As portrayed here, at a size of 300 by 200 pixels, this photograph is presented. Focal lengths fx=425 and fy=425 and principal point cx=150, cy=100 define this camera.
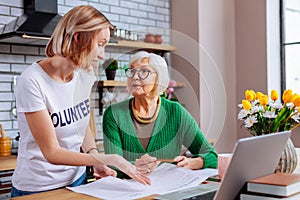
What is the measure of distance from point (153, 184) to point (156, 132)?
0.59 feet

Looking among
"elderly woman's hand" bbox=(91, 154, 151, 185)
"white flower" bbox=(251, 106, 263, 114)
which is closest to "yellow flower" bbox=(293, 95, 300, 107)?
"white flower" bbox=(251, 106, 263, 114)

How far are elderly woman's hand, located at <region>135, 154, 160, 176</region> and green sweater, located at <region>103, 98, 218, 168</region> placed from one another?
15 millimetres

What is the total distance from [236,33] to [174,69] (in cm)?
311

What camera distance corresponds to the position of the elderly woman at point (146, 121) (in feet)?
4.66

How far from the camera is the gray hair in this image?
143 cm

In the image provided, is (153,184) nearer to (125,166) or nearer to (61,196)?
(125,166)

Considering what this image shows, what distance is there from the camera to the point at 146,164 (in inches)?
56.3

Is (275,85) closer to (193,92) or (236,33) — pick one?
(236,33)

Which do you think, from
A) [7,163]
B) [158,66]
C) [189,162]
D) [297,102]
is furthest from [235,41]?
[158,66]

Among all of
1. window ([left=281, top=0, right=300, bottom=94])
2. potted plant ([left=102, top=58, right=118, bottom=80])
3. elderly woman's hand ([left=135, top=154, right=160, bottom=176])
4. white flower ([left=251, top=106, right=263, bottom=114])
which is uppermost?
window ([left=281, top=0, right=300, bottom=94])

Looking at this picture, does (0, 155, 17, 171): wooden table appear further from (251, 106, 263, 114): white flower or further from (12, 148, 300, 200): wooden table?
(251, 106, 263, 114): white flower

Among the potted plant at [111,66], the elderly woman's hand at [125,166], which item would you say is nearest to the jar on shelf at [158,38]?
the potted plant at [111,66]

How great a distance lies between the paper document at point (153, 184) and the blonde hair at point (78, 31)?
0.45 metres

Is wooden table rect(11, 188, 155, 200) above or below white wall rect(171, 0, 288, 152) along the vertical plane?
below
